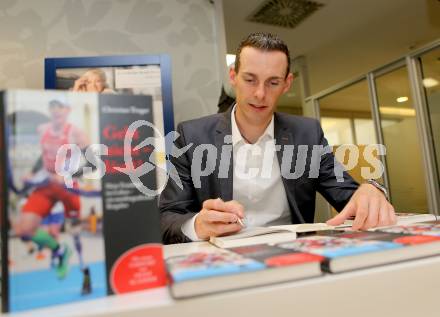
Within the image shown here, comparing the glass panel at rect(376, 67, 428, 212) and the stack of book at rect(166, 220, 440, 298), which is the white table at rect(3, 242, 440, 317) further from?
the glass panel at rect(376, 67, 428, 212)

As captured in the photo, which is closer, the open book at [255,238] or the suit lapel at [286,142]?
the open book at [255,238]

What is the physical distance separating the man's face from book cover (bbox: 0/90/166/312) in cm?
100

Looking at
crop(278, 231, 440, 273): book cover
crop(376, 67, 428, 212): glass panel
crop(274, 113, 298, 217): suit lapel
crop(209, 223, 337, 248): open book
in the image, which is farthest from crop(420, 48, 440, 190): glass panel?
crop(278, 231, 440, 273): book cover

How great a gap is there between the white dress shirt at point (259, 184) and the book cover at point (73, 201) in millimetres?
934

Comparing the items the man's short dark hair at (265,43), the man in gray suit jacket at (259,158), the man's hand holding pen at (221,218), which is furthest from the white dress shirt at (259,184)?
the man's hand holding pen at (221,218)

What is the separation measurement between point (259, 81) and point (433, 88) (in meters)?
2.28

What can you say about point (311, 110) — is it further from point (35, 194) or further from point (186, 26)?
point (35, 194)

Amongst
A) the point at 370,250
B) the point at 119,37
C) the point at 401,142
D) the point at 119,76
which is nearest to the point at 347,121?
the point at 401,142

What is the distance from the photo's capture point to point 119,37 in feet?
7.30

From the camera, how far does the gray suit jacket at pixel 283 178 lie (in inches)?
51.3

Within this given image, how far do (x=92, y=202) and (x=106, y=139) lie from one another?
3.0 inches

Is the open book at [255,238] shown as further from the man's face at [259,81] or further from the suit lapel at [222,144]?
the man's face at [259,81]

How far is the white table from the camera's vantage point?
13.7 inches

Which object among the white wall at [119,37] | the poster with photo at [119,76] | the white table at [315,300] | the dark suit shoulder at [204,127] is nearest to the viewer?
the white table at [315,300]
